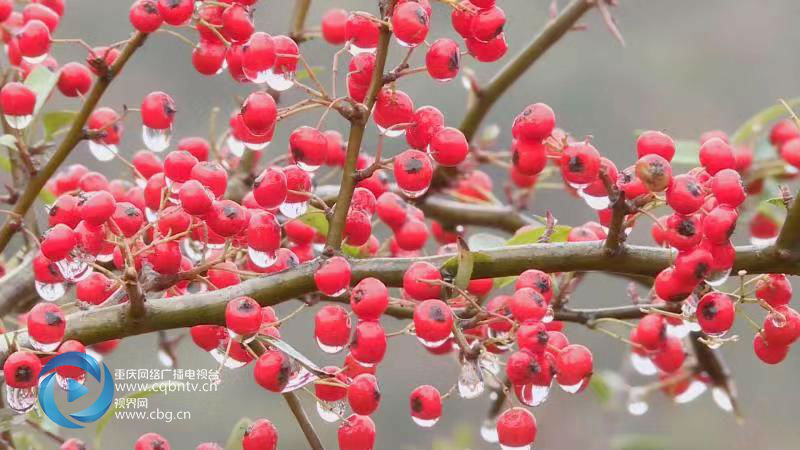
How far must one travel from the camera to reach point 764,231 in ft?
8.17

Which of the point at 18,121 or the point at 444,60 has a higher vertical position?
the point at 444,60

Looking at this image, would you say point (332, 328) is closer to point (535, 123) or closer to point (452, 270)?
point (452, 270)

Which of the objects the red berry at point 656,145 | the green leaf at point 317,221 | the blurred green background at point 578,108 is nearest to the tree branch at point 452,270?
the red berry at point 656,145

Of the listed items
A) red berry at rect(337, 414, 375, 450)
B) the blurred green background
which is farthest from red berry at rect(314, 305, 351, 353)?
the blurred green background

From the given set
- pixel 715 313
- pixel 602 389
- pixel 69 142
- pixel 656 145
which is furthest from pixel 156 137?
pixel 602 389

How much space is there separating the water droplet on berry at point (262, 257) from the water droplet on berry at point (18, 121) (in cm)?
54

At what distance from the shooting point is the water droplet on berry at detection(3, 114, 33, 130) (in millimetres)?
1745

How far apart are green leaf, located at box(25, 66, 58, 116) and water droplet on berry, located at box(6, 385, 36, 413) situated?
50 centimetres

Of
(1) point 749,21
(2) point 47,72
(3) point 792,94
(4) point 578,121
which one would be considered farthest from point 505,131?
(2) point 47,72

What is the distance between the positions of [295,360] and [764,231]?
56.5 inches

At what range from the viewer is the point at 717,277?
135cm

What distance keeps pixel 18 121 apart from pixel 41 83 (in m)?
0.10

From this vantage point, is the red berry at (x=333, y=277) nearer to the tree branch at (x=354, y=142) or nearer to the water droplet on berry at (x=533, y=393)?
the tree branch at (x=354, y=142)

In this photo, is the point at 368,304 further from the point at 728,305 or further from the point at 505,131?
the point at 505,131
